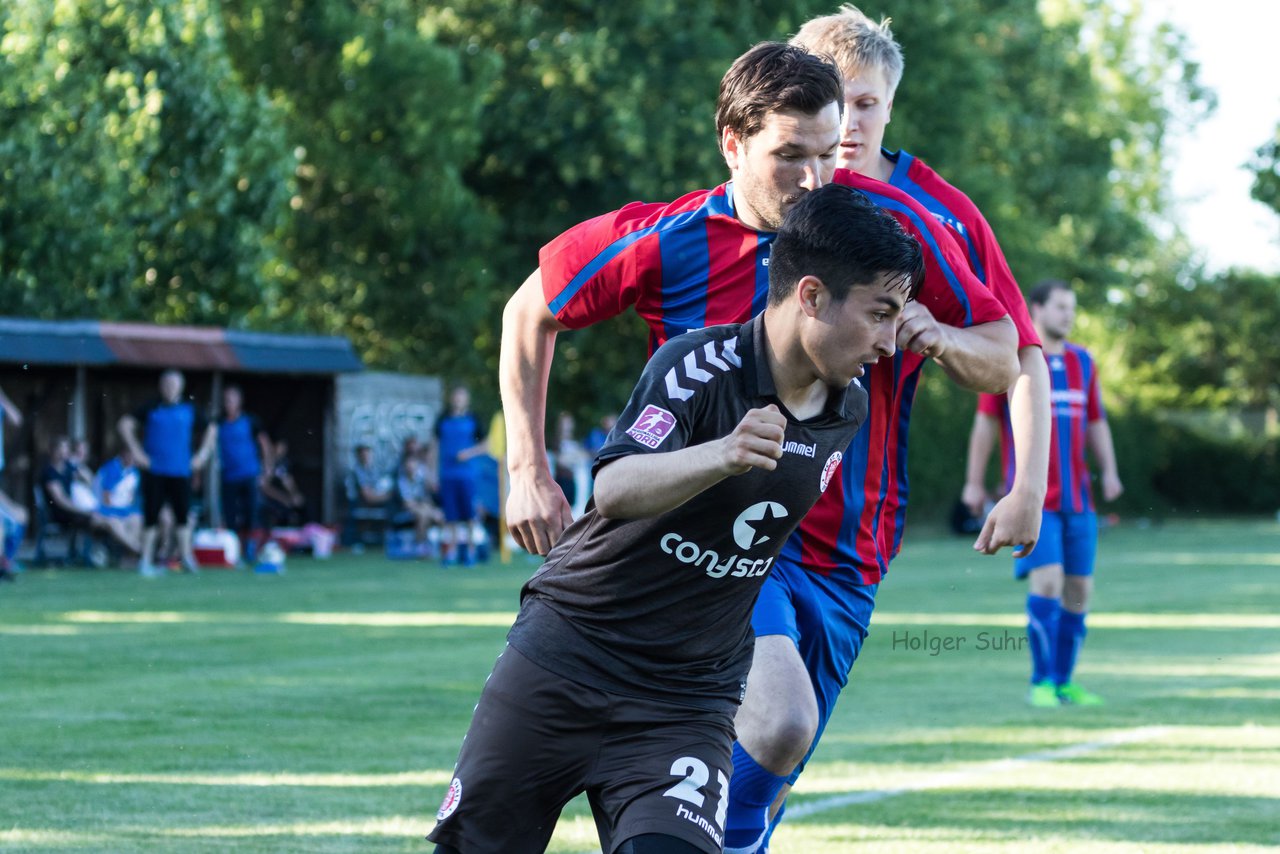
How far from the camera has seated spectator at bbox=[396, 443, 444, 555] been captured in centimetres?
2545

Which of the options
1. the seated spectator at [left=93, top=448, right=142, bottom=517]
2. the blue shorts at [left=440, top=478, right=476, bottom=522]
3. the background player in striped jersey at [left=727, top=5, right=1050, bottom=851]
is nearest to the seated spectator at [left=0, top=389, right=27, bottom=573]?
the seated spectator at [left=93, top=448, right=142, bottom=517]

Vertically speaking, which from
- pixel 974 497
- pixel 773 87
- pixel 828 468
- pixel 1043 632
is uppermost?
pixel 773 87

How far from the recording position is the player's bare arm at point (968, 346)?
431cm

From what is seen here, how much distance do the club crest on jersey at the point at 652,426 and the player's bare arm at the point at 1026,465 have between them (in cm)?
142

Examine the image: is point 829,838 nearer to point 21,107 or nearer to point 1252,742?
point 1252,742

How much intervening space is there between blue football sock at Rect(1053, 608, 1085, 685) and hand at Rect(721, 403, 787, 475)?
7.41m

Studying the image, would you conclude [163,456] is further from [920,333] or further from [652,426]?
[652,426]

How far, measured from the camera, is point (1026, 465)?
488 cm

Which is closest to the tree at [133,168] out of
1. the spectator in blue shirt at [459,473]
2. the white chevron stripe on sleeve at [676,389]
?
the spectator in blue shirt at [459,473]

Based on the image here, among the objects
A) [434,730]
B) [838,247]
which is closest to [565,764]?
[838,247]

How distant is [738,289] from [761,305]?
0.08m

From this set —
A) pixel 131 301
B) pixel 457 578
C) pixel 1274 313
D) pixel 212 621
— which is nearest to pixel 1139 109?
pixel 1274 313

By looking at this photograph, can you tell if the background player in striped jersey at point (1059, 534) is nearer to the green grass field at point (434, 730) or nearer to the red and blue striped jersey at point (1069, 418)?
the red and blue striped jersey at point (1069, 418)

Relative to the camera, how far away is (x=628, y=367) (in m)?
35.6
